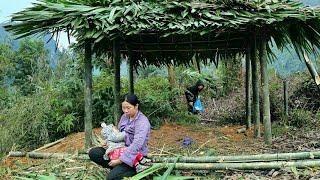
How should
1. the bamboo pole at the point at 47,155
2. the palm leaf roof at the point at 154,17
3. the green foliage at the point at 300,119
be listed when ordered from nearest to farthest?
the bamboo pole at the point at 47,155 < the palm leaf roof at the point at 154,17 < the green foliage at the point at 300,119

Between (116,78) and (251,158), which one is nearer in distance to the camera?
(251,158)

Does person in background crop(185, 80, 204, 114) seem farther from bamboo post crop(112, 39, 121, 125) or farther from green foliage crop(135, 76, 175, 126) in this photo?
bamboo post crop(112, 39, 121, 125)

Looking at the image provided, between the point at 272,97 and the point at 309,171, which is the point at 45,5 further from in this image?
the point at 272,97

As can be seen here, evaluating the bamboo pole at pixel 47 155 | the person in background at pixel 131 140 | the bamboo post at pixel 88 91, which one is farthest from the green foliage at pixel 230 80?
the person in background at pixel 131 140

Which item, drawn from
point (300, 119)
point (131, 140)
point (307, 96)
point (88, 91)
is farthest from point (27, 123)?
point (307, 96)

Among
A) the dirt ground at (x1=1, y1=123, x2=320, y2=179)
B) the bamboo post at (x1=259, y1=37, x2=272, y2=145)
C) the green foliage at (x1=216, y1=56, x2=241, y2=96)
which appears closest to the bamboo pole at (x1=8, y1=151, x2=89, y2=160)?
the dirt ground at (x1=1, y1=123, x2=320, y2=179)

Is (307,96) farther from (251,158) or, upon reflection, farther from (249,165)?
(249,165)

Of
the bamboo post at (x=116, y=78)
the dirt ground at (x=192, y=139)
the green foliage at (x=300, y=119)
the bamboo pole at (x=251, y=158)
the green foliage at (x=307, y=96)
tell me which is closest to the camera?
the bamboo pole at (x=251, y=158)

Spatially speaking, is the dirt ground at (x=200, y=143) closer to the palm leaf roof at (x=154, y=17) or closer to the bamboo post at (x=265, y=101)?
the bamboo post at (x=265, y=101)

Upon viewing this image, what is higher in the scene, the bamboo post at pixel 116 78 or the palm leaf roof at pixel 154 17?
the palm leaf roof at pixel 154 17

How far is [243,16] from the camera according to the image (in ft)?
25.9

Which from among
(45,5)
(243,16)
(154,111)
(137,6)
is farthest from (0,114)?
(243,16)

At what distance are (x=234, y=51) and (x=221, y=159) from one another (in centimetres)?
553

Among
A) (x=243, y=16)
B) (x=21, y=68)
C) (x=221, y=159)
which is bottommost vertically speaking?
(x=21, y=68)
